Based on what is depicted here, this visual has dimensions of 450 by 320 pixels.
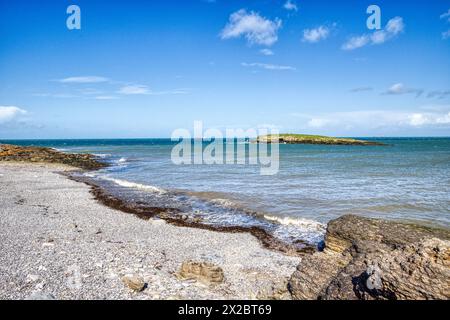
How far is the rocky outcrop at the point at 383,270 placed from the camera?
5891 millimetres

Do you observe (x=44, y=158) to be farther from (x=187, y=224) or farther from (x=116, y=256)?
(x=116, y=256)

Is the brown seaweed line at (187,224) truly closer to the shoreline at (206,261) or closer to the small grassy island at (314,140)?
the shoreline at (206,261)

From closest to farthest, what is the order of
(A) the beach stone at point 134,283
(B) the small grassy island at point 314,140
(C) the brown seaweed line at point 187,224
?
(A) the beach stone at point 134,283
(C) the brown seaweed line at point 187,224
(B) the small grassy island at point 314,140

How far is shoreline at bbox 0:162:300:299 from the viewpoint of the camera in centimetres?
805

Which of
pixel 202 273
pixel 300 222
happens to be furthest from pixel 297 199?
pixel 202 273

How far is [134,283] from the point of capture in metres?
8.02

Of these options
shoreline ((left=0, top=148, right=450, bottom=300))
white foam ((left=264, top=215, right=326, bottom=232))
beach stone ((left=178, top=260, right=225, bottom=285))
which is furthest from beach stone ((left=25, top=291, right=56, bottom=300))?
white foam ((left=264, top=215, right=326, bottom=232))

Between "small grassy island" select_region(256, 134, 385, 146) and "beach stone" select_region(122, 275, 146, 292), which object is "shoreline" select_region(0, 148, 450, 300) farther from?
"small grassy island" select_region(256, 134, 385, 146)

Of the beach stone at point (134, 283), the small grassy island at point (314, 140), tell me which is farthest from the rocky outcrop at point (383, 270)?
the small grassy island at point (314, 140)

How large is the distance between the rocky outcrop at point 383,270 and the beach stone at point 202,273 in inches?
76.9

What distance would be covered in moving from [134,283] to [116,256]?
268 centimetres

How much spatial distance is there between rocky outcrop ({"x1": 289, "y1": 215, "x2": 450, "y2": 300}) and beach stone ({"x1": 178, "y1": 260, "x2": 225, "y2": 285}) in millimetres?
1953
